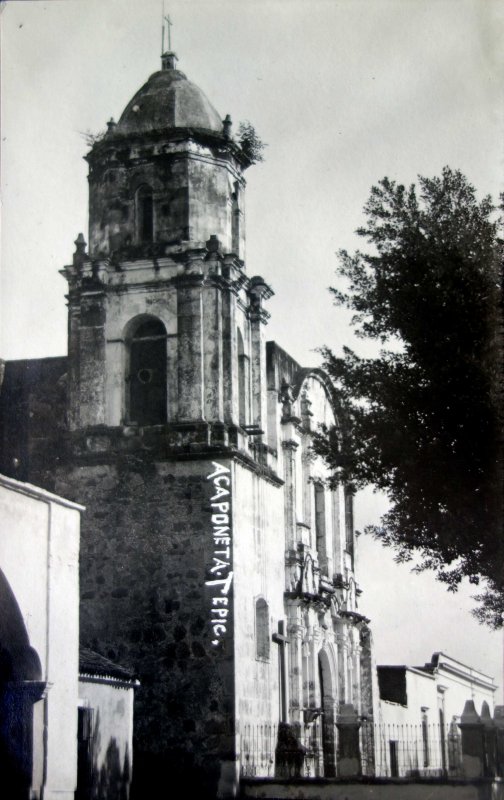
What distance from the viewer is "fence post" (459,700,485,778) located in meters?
19.7

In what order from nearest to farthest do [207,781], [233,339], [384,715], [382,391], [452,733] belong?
[382,391] → [207,781] → [233,339] → [384,715] → [452,733]

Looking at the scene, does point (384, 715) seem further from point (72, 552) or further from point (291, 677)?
point (72, 552)

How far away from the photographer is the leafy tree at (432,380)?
15781 millimetres

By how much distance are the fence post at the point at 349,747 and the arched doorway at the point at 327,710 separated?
5.17 m

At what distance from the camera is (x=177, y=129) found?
2506cm

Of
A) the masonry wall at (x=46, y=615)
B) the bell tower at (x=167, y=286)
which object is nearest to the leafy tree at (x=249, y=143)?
the bell tower at (x=167, y=286)

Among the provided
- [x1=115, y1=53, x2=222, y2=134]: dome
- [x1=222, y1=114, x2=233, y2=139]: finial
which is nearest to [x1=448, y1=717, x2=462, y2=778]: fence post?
[x1=222, y1=114, x2=233, y2=139]: finial

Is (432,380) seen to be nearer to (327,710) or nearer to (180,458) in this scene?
(180,458)

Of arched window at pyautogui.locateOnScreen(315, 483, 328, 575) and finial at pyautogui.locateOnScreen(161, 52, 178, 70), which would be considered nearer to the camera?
finial at pyautogui.locateOnScreen(161, 52, 178, 70)

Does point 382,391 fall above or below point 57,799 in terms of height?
above

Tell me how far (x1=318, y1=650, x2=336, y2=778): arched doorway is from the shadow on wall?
7397mm

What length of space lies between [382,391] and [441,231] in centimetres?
210

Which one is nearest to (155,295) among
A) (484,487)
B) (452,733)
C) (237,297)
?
(237,297)

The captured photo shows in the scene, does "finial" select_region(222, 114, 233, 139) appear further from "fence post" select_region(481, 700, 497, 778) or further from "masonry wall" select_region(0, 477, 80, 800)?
"fence post" select_region(481, 700, 497, 778)
